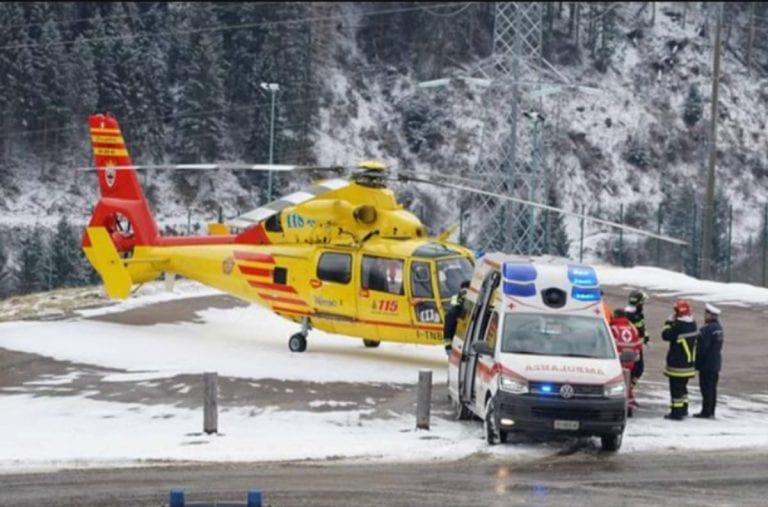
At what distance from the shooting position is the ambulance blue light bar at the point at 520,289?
15461 mm

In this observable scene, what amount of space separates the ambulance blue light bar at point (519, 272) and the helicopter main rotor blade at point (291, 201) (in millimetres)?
6424

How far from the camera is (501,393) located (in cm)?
1418

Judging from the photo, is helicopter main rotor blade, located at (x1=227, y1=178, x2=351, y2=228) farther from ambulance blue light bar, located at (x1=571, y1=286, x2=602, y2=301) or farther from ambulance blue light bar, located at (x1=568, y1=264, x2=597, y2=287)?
ambulance blue light bar, located at (x1=571, y1=286, x2=602, y2=301)

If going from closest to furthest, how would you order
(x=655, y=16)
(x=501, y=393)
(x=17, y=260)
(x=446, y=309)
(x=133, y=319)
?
1. (x=501, y=393)
2. (x=446, y=309)
3. (x=133, y=319)
4. (x=17, y=260)
5. (x=655, y=16)

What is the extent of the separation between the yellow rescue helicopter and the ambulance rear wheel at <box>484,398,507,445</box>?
603cm

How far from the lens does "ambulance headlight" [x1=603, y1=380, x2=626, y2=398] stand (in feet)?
46.4

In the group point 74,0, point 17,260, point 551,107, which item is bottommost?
point 17,260

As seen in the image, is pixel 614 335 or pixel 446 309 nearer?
pixel 614 335

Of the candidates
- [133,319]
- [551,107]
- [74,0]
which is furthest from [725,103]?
[133,319]

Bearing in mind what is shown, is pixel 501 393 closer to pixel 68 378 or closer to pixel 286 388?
pixel 286 388

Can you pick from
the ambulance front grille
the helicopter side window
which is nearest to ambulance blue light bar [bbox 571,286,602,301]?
the ambulance front grille

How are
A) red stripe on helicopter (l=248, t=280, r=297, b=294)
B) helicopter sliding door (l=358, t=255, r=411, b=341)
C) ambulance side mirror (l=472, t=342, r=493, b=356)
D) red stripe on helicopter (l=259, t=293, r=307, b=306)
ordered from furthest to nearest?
red stripe on helicopter (l=248, t=280, r=297, b=294) < red stripe on helicopter (l=259, t=293, r=307, b=306) < helicopter sliding door (l=358, t=255, r=411, b=341) < ambulance side mirror (l=472, t=342, r=493, b=356)

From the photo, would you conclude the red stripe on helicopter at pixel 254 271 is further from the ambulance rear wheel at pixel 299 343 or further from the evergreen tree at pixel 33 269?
the evergreen tree at pixel 33 269

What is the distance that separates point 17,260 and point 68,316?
31236 mm
